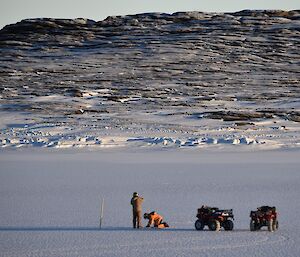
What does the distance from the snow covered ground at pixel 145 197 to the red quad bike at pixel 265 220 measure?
127mm

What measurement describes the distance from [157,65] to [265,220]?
60.5m

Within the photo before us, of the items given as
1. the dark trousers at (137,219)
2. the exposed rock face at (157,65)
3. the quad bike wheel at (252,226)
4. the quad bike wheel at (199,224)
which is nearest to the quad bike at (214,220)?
the quad bike wheel at (199,224)

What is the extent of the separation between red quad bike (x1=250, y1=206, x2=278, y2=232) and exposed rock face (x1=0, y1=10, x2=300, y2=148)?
30516 millimetres

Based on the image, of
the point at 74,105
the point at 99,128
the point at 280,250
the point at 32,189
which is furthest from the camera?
the point at 74,105

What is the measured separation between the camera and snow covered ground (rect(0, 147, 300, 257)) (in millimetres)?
12102

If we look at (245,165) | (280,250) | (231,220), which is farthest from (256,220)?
(245,165)

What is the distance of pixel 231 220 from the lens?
46.7ft

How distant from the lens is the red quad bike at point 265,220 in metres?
13.4

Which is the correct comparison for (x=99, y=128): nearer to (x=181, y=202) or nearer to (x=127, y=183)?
(x=127, y=183)

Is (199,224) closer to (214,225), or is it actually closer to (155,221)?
(214,225)

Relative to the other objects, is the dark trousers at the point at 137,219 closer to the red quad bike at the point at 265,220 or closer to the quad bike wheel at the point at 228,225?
the quad bike wheel at the point at 228,225

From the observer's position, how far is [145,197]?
59.0 feet

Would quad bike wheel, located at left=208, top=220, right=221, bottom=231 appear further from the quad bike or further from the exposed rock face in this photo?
the exposed rock face

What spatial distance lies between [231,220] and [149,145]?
2158 cm
